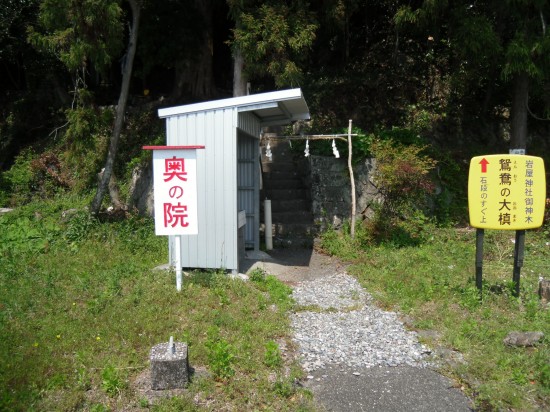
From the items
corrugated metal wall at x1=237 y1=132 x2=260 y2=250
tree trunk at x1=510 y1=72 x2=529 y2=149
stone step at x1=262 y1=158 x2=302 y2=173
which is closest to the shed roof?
corrugated metal wall at x1=237 y1=132 x2=260 y2=250

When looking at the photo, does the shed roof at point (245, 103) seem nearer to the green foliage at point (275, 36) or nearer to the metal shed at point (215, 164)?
the metal shed at point (215, 164)

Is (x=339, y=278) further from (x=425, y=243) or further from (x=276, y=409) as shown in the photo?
(x=276, y=409)

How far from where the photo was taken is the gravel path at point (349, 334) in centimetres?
450

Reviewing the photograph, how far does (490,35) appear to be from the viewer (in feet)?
29.5

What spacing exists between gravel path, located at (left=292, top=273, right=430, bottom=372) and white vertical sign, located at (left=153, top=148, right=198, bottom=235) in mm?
1832

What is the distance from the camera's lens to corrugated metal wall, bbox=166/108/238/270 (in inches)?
264

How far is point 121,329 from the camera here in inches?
184

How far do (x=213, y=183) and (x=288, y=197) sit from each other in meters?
4.10

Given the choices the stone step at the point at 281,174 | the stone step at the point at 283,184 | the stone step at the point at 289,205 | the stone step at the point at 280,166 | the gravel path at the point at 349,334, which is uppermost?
the stone step at the point at 280,166

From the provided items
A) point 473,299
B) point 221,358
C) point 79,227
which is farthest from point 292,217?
point 221,358

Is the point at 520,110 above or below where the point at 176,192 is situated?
above

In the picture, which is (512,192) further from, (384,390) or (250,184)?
(250,184)

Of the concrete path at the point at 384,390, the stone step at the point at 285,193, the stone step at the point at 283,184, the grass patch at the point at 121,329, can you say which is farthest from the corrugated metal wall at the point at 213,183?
the stone step at the point at 283,184

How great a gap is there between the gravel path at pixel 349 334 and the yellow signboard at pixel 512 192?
1.79 meters
